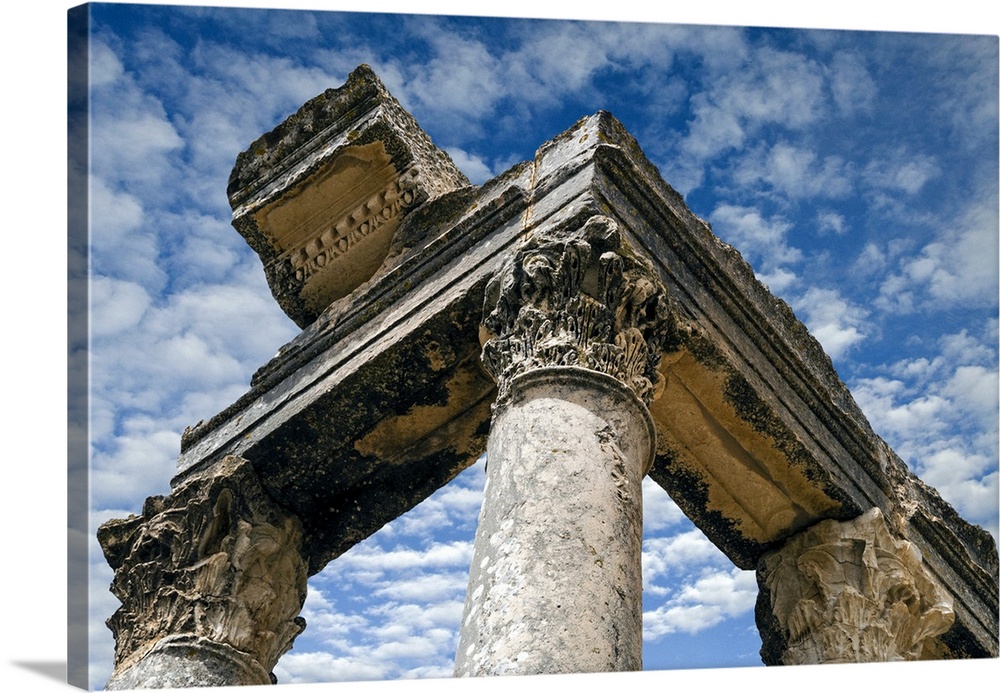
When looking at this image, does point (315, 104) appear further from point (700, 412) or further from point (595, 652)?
point (595, 652)

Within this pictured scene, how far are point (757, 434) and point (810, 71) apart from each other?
3345 millimetres

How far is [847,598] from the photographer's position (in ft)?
31.1

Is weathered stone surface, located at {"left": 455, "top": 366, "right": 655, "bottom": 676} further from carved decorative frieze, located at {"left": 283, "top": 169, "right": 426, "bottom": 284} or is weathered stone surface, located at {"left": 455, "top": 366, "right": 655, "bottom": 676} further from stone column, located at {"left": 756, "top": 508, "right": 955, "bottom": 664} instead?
carved decorative frieze, located at {"left": 283, "top": 169, "right": 426, "bottom": 284}

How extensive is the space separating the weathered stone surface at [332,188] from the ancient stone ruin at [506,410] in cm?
2

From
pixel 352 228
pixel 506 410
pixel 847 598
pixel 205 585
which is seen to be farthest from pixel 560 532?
pixel 352 228

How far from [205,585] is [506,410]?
3.17m

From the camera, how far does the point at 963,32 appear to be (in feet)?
30.8

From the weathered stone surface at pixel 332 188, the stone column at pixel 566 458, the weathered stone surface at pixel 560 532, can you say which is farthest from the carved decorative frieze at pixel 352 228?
the weathered stone surface at pixel 560 532

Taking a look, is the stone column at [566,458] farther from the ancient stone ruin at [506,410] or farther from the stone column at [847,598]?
the stone column at [847,598]

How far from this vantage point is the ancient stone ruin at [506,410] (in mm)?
7492

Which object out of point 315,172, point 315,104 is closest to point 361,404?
point 315,172

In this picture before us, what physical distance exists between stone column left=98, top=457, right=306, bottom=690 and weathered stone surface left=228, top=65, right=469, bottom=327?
2086 millimetres

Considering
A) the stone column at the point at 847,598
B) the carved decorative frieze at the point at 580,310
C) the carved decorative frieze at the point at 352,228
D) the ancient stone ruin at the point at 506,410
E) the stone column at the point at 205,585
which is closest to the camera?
the carved decorative frieze at the point at 580,310

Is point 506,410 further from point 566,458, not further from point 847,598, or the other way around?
point 847,598
